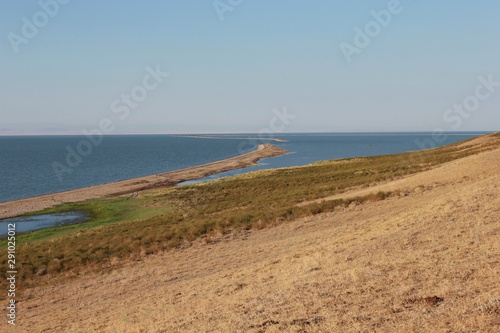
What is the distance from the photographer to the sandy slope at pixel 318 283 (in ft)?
37.3

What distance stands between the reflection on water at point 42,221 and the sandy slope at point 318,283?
23696 mm

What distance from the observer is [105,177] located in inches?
3930

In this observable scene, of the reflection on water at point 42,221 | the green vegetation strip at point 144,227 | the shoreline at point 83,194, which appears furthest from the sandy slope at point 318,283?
the shoreline at point 83,194

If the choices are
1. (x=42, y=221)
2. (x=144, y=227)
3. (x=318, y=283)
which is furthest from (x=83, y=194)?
(x=318, y=283)

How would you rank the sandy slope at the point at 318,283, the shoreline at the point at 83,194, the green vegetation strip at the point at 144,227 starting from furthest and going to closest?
the shoreline at the point at 83,194 < the green vegetation strip at the point at 144,227 < the sandy slope at the point at 318,283

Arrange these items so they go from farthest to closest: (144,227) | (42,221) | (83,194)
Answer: (83,194)
(42,221)
(144,227)

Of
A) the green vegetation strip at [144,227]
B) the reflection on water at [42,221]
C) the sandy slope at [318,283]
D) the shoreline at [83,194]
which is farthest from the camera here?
the shoreline at [83,194]

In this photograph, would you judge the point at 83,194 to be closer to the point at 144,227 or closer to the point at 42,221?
the point at 42,221

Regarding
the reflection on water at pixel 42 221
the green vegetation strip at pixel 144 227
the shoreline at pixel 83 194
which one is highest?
the green vegetation strip at pixel 144 227

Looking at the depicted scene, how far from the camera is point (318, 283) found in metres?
14.6

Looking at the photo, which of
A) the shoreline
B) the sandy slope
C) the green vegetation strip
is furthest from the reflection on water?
the sandy slope

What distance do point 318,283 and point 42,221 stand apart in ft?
132

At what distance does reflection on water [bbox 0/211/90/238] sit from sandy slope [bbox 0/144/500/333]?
23.7m

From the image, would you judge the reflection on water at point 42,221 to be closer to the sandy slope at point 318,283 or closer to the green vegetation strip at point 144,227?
the green vegetation strip at point 144,227
